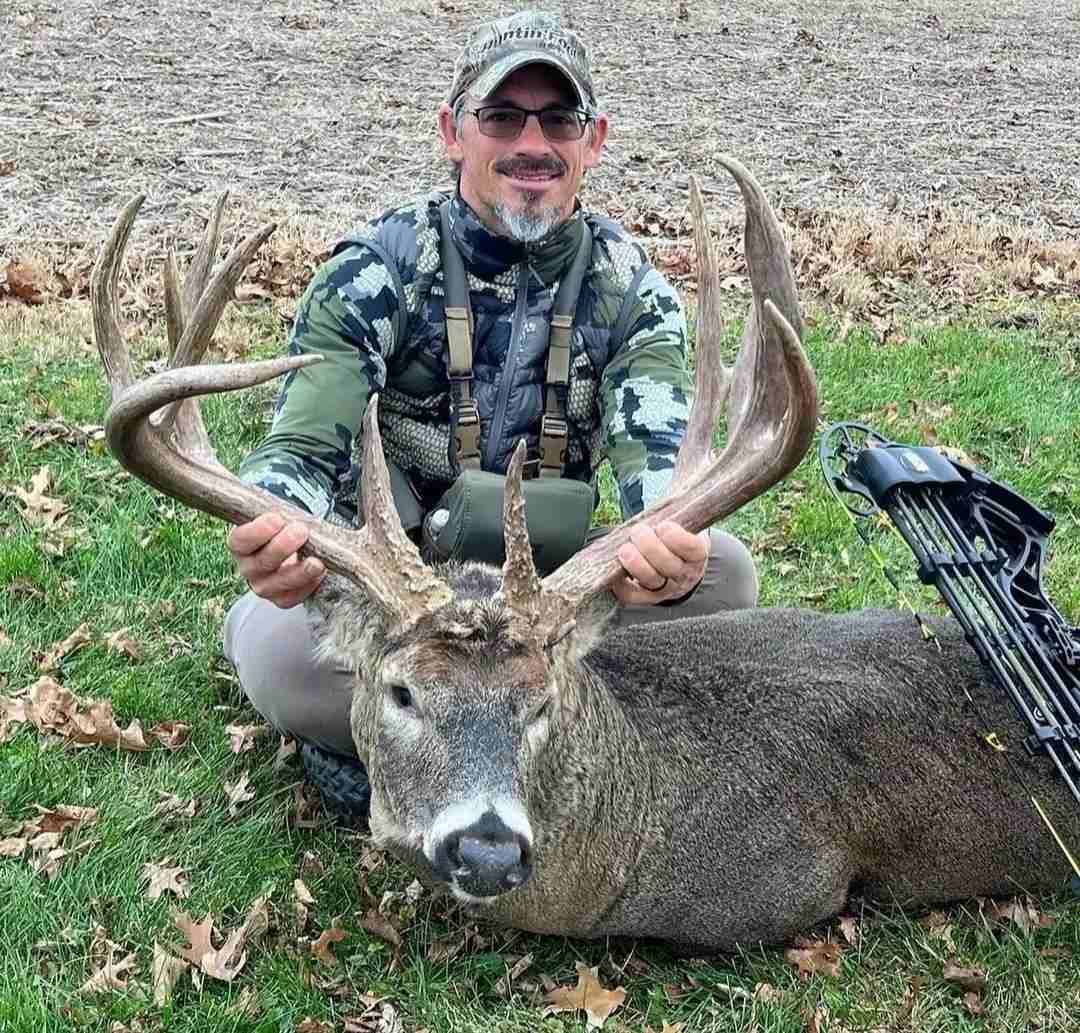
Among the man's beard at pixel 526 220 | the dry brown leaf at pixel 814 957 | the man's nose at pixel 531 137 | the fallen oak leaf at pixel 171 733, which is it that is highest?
the man's nose at pixel 531 137

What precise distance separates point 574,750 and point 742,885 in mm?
739

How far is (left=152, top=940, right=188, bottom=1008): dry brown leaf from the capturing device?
3.70 m

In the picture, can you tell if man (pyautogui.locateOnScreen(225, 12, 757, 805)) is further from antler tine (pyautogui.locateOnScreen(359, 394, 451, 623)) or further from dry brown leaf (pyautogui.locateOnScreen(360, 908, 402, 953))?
antler tine (pyautogui.locateOnScreen(359, 394, 451, 623))

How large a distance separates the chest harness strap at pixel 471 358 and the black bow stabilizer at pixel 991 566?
99 centimetres

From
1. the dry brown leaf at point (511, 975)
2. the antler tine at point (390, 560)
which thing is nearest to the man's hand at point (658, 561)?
the antler tine at point (390, 560)

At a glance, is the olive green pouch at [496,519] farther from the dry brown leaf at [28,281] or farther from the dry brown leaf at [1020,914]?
the dry brown leaf at [28,281]

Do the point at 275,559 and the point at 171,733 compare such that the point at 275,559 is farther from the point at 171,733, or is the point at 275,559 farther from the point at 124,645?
the point at 124,645

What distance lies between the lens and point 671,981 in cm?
400

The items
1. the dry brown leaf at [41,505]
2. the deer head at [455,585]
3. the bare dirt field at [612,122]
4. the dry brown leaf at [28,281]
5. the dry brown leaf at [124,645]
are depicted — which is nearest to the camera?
the deer head at [455,585]

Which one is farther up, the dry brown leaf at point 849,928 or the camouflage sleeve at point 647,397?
the camouflage sleeve at point 647,397

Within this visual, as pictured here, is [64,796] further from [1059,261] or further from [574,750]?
[1059,261]

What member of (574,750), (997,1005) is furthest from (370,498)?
(997,1005)

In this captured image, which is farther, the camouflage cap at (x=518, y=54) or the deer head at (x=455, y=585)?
the camouflage cap at (x=518, y=54)

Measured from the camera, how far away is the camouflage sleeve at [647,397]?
4.53 metres
